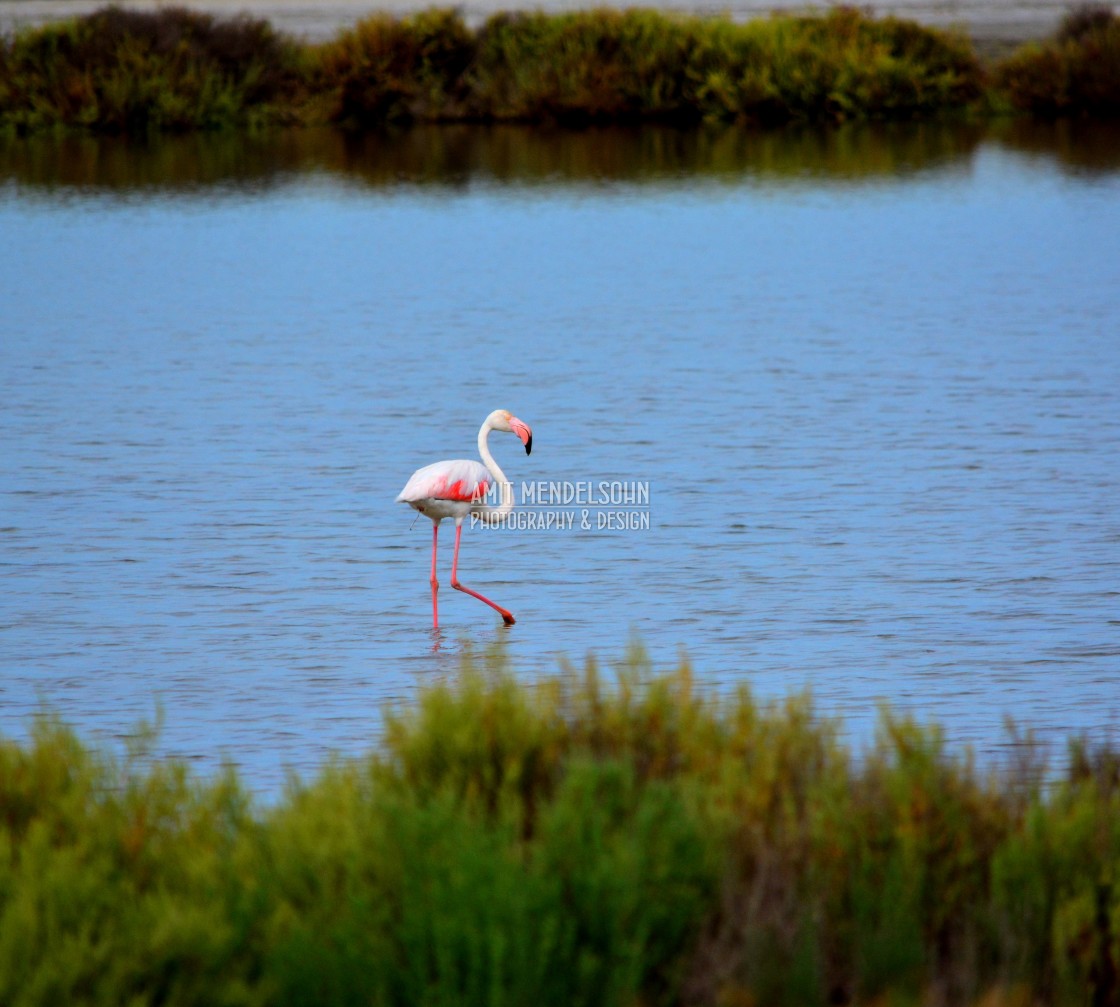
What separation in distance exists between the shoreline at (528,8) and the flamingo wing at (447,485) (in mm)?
37237

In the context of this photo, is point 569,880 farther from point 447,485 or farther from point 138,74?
point 138,74

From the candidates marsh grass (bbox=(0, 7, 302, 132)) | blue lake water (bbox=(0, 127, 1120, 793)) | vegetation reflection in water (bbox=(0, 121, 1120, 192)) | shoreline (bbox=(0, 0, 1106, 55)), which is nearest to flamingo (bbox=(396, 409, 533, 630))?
blue lake water (bbox=(0, 127, 1120, 793))

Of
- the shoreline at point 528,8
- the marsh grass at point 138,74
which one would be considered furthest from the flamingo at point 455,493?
the shoreline at point 528,8

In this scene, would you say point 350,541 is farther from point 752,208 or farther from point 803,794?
point 752,208

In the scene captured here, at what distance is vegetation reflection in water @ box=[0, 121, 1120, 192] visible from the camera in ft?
102

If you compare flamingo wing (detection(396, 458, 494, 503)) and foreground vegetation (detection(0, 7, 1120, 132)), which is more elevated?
foreground vegetation (detection(0, 7, 1120, 132))

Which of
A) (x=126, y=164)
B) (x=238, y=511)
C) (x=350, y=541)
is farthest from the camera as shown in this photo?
(x=126, y=164)

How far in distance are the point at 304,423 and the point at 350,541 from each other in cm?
412

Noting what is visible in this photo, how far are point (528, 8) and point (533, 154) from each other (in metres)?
24.7

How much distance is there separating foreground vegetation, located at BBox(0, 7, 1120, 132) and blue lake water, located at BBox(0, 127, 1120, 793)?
4.16 m

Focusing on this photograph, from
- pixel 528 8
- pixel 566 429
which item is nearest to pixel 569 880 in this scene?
pixel 566 429

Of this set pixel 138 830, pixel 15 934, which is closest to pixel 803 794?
pixel 138 830

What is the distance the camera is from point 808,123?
3694 centimetres

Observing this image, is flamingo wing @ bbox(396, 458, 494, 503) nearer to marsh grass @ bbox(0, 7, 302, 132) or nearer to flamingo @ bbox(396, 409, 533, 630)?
flamingo @ bbox(396, 409, 533, 630)
